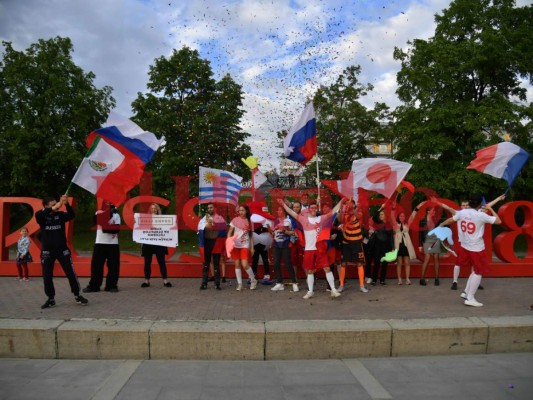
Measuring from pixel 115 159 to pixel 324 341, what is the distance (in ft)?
18.6

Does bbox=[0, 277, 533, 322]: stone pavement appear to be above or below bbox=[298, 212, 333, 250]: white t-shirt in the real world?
below

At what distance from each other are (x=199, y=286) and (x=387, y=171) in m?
4.95

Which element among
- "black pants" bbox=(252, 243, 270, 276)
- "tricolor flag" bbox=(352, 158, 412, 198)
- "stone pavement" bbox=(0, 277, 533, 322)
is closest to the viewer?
"stone pavement" bbox=(0, 277, 533, 322)

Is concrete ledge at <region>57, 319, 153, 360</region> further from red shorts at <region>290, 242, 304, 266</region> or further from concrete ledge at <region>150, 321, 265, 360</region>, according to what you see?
red shorts at <region>290, 242, 304, 266</region>

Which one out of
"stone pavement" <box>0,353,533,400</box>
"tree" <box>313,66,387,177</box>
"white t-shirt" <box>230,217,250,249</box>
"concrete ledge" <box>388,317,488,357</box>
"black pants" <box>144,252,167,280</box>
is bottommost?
"stone pavement" <box>0,353,533,400</box>

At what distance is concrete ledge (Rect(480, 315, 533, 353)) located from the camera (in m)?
5.62

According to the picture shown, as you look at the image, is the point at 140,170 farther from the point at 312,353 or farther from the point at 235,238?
the point at 312,353

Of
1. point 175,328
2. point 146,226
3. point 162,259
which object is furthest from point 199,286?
point 175,328

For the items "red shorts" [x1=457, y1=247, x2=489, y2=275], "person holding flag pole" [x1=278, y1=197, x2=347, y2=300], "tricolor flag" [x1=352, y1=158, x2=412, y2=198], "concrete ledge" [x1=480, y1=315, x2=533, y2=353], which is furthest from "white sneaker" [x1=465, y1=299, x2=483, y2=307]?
"tricolor flag" [x1=352, y1=158, x2=412, y2=198]

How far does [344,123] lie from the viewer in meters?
20.2

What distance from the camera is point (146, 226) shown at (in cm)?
918

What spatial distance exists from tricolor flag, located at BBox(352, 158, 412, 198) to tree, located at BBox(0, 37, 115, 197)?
63.8 ft

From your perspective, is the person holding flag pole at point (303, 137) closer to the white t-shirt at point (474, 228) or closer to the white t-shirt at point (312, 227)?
the white t-shirt at point (312, 227)

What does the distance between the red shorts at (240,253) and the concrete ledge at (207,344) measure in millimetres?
3320
